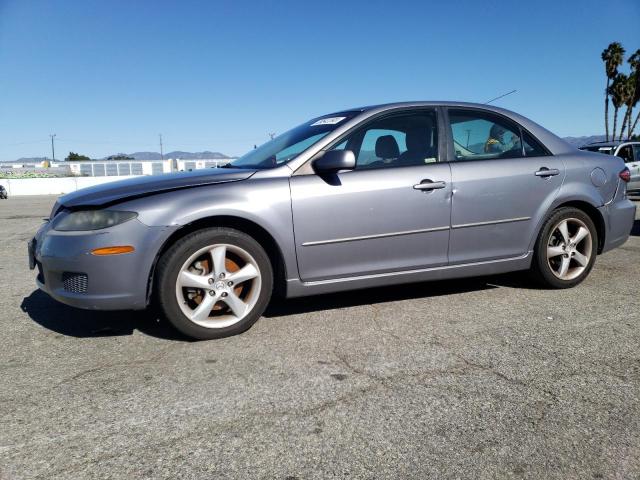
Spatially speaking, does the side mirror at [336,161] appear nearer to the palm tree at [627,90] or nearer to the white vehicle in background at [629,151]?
the white vehicle in background at [629,151]

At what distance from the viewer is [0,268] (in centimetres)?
571

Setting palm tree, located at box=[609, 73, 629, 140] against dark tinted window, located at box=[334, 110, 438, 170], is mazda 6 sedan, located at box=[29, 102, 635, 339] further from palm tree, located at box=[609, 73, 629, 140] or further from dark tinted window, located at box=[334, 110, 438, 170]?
palm tree, located at box=[609, 73, 629, 140]

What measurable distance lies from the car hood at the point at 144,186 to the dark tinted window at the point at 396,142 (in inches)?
32.0

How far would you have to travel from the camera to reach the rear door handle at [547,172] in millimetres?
3929

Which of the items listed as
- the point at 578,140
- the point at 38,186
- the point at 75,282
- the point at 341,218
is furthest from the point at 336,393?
the point at 38,186

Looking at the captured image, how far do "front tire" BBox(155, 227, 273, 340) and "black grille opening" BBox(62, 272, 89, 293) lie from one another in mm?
413

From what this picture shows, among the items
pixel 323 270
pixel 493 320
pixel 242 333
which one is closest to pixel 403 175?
pixel 323 270

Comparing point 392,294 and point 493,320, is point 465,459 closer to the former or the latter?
point 493,320

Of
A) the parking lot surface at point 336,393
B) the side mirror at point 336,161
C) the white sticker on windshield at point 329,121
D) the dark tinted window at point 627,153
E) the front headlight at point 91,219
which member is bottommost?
the parking lot surface at point 336,393

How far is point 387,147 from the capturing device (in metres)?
3.69

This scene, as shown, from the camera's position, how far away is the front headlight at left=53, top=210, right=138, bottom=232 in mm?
2918

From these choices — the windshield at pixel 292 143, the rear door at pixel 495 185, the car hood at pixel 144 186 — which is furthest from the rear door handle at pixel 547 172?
the car hood at pixel 144 186

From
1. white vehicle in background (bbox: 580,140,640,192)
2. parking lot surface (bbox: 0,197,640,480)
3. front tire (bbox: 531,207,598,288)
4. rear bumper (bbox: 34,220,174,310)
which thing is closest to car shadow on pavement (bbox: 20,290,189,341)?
parking lot surface (bbox: 0,197,640,480)

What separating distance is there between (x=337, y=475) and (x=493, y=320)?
203 cm
